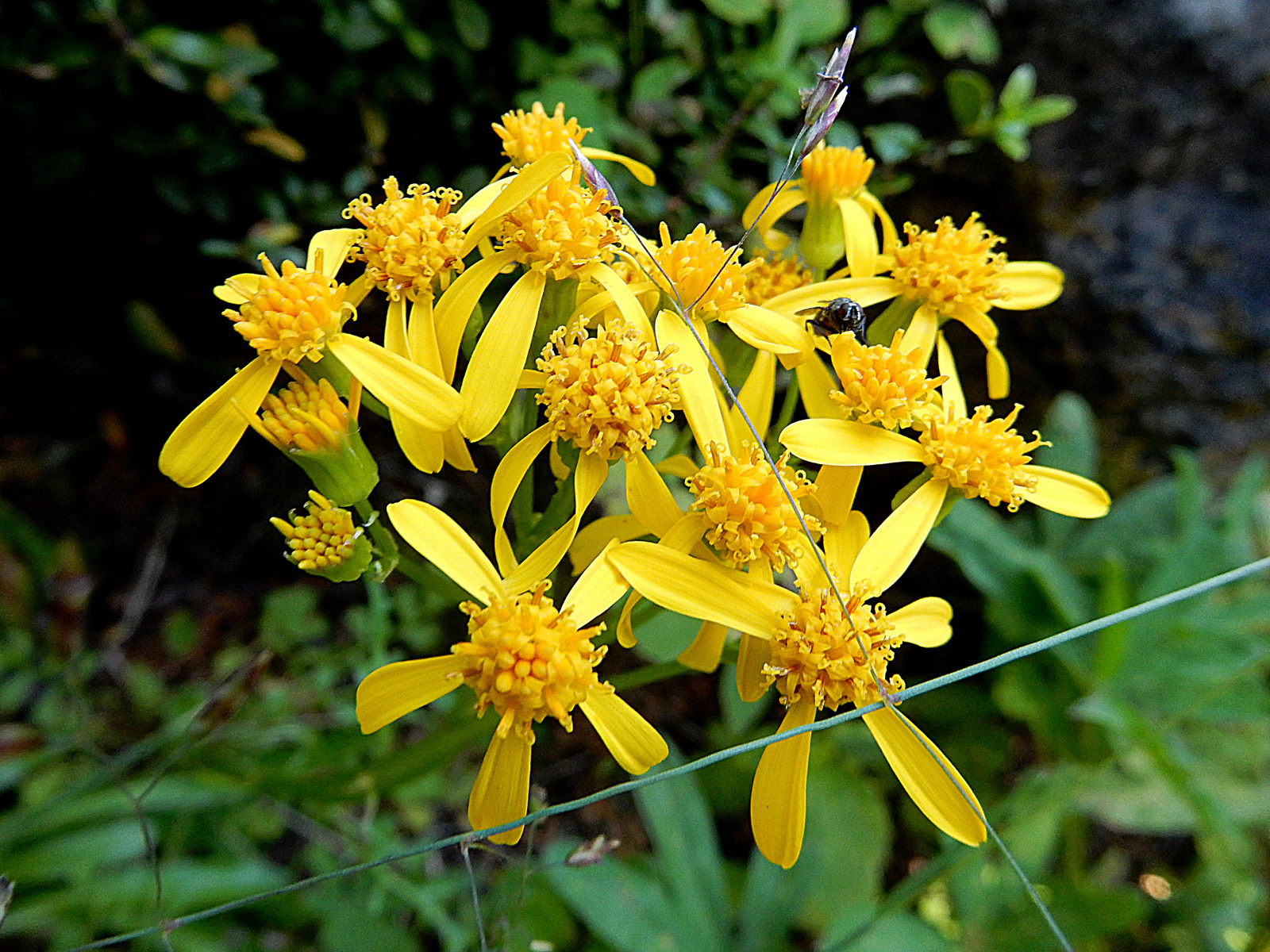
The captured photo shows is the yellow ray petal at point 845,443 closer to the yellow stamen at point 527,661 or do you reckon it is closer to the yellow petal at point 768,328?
the yellow petal at point 768,328

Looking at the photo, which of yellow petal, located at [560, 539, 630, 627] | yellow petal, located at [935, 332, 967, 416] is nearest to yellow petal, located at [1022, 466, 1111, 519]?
yellow petal, located at [935, 332, 967, 416]

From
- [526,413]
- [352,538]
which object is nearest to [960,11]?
[526,413]

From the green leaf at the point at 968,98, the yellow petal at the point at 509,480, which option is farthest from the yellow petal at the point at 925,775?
the green leaf at the point at 968,98

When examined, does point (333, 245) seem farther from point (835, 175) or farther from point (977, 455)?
point (977, 455)

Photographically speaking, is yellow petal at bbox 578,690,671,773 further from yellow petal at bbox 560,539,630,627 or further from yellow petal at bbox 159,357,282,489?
yellow petal at bbox 159,357,282,489

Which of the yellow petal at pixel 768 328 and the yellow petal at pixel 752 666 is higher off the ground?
the yellow petal at pixel 768 328

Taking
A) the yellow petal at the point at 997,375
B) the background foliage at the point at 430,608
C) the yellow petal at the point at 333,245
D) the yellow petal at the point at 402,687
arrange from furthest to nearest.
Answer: the background foliage at the point at 430,608 → the yellow petal at the point at 997,375 → the yellow petal at the point at 333,245 → the yellow petal at the point at 402,687
